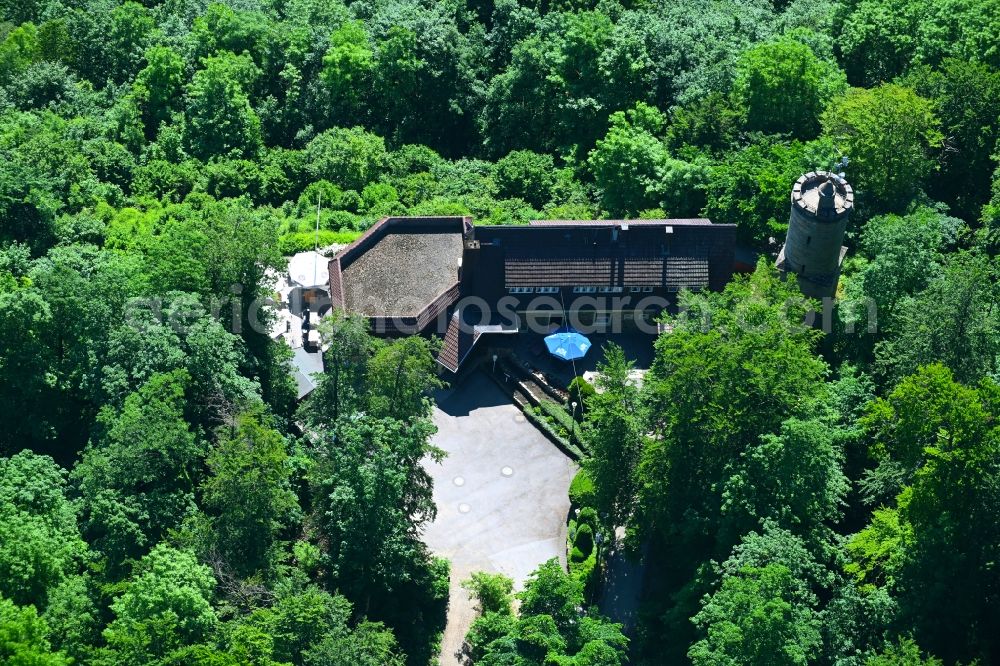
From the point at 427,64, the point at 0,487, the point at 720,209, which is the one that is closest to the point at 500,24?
the point at 427,64

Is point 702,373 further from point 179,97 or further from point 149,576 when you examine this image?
point 179,97

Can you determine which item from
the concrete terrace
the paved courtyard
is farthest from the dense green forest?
the concrete terrace

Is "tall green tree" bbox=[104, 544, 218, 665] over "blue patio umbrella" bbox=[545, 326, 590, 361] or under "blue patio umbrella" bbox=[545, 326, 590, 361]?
under

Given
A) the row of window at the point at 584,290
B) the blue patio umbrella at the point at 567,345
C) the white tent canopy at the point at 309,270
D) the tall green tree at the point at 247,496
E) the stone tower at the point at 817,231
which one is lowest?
the tall green tree at the point at 247,496

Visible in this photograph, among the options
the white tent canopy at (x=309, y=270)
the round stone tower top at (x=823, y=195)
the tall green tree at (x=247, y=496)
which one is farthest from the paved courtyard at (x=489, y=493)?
the round stone tower top at (x=823, y=195)

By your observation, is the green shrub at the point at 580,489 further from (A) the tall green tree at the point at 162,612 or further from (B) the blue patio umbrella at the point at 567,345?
(A) the tall green tree at the point at 162,612

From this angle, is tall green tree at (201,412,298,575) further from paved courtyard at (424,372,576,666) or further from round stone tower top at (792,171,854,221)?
round stone tower top at (792,171,854,221)

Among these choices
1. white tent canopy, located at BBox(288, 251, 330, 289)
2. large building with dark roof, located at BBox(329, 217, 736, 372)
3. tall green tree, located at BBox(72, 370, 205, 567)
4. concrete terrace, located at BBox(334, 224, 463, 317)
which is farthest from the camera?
white tent canopy, located at BBox(288, 251, 330, 289)
